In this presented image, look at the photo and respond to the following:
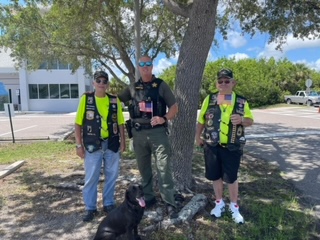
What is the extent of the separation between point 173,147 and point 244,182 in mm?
1826

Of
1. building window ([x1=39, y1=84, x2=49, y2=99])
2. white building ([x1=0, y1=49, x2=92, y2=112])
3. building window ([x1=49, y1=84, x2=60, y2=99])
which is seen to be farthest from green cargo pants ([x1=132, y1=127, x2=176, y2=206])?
building window ([x1=39, y1=84, x2=49, y2=99])

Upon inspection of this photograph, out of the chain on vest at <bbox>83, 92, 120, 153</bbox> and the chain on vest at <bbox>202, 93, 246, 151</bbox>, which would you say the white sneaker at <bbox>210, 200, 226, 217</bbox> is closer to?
the chain on vest at <bbox>202, 93, 246, 151</bbox>

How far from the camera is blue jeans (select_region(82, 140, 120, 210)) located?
12.3ft

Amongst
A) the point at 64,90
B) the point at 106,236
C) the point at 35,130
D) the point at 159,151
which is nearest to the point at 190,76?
the point at 159,151

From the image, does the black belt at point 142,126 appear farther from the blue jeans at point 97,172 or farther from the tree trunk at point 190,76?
the tree trunk at point 190,76

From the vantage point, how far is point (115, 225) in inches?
122

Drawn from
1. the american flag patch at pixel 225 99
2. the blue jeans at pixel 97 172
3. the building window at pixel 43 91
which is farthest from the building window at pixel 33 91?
the american flag patch at pixel 225 99

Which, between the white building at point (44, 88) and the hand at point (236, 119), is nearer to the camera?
the hand at point (236, 119)

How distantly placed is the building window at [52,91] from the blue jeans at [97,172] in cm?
2658

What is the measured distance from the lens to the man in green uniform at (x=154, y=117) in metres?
3.62

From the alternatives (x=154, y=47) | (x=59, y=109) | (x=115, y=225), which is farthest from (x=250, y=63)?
(x=115, y=225)

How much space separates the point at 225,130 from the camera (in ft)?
11.7

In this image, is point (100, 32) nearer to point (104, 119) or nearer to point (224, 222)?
point (104, 119)

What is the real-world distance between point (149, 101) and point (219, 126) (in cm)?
88
